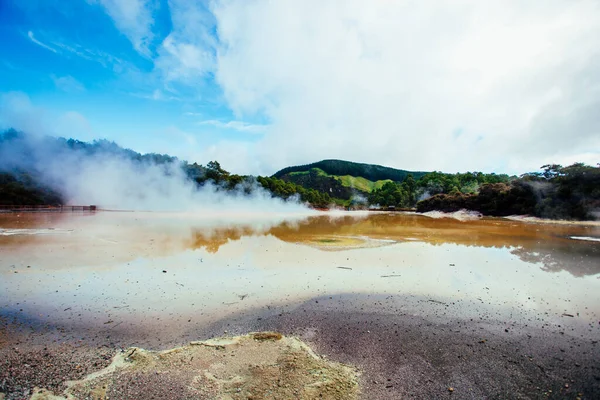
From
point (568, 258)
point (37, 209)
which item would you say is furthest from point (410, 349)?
point (37, 209)

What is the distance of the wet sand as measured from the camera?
165 inches

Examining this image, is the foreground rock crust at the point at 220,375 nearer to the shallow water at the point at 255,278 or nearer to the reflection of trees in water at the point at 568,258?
the shallow water at the point at 255,278

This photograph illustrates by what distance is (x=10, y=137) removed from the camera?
50594 mm

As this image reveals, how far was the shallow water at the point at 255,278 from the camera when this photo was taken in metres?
6.48

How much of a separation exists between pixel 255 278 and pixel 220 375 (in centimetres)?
499

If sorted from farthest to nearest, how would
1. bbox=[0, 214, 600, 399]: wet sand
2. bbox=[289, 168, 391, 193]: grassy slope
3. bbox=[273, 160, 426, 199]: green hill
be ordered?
1. bbox=[273, 160, 426, 199]: green hill
2. bbox=[289, 168, 391, 193]: grassy slope
3. bbox=[0, 214, 600, 399]: wet sand

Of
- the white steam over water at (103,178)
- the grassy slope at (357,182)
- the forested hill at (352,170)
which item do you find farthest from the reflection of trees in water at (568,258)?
the forested hill at (352,170)

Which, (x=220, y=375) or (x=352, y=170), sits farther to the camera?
(x=352, y=170)

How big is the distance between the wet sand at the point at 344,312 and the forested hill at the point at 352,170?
570 feet

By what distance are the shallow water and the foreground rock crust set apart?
51.5 inches

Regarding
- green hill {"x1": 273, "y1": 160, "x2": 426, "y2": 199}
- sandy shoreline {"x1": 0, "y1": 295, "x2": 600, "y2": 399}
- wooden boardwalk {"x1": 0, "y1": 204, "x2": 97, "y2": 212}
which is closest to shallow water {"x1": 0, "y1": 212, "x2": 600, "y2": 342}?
sandy shoreline {"x1": 0, "y1": 295, "x2": 600, "y2": 399}

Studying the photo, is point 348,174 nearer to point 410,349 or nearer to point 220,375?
point 410,349

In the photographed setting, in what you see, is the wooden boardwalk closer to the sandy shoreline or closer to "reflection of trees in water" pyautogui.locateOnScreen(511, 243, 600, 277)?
the sandy shoreline

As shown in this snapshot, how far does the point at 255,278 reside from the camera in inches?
354
